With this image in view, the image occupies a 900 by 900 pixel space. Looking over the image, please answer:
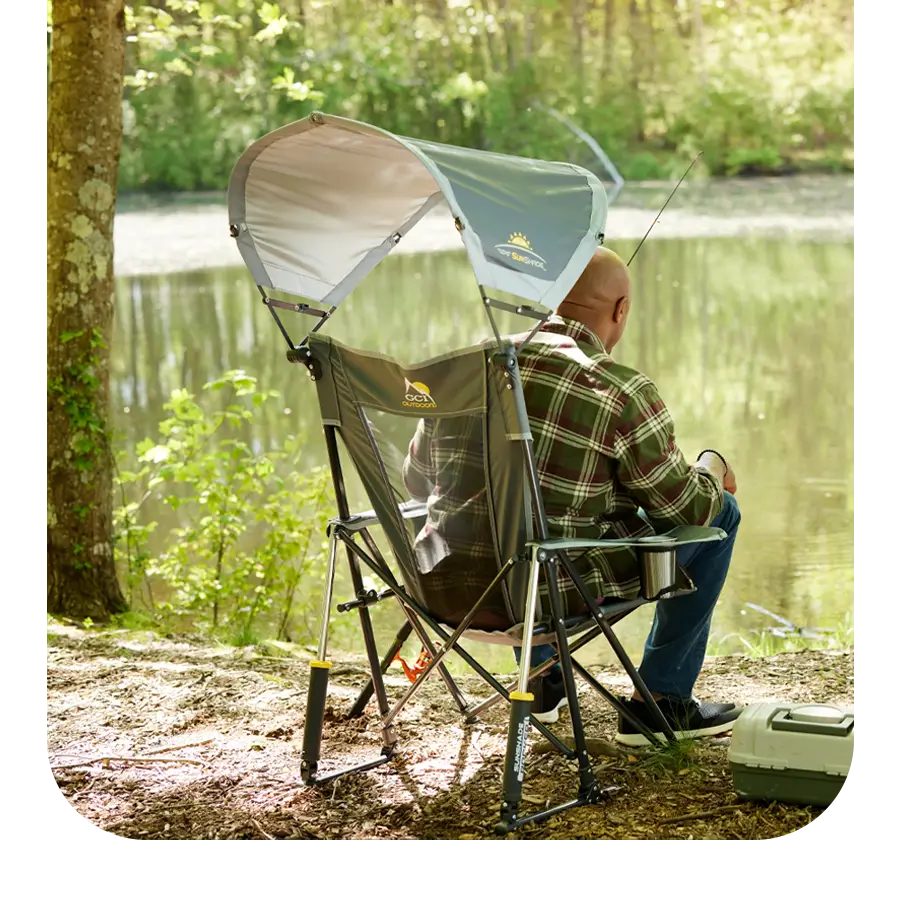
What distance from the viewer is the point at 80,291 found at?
392 cm

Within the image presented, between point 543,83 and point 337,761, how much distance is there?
17477 millimetres

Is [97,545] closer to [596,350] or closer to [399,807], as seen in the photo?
[399,807]

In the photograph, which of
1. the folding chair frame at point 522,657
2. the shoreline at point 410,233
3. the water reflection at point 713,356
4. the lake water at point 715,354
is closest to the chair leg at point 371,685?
the folding chair frame at point 522,657

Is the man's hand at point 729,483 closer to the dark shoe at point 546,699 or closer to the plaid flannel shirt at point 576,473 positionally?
the plaid flannel shirt at point 576,473

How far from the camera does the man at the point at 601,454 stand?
2.30m

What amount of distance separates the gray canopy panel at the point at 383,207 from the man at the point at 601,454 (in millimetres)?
161

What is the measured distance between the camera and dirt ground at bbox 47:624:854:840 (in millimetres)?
2324

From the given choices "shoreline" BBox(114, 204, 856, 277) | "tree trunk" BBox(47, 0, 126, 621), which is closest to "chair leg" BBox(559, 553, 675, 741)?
"tree trunk" BBox(47, 0, 126, 621)

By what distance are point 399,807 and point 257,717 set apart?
2.17 feet

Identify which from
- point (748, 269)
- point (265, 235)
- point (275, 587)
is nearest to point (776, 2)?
point (748, 269)

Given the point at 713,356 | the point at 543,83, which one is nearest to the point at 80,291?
the point at 713,356

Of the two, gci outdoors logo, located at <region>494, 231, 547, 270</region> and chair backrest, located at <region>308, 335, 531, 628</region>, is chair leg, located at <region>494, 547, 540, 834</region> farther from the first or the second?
gci outdoors logo, located at <region>494, 231, 547, 270</region>

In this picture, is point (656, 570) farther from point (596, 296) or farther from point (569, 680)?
point (596, 296)

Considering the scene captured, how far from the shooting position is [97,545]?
3998 millimetres
